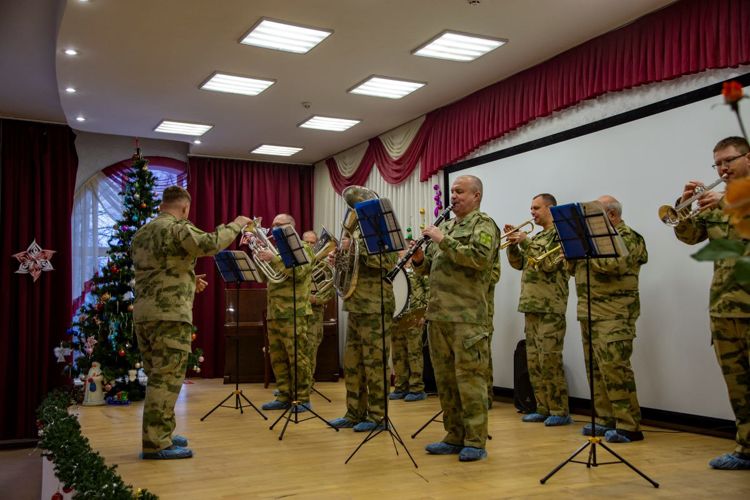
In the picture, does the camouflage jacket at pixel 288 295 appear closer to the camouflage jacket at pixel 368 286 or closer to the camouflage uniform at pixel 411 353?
the camouflage jacket at pixel 368 286

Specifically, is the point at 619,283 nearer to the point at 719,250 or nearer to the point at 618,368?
the point at 618,368

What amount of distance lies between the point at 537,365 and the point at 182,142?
24.4 feet

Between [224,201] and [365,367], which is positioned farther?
[224,201]

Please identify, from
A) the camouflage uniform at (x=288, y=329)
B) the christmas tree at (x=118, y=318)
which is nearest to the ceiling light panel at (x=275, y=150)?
the christmas tree at (x=118, y=318)

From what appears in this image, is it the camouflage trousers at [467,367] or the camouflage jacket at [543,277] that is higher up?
the camouflage jacket at [543,277]

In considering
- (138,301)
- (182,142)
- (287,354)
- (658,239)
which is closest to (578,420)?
(658,239)

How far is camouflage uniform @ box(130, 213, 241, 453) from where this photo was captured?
4266 millimetres

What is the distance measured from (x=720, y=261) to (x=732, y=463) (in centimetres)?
119

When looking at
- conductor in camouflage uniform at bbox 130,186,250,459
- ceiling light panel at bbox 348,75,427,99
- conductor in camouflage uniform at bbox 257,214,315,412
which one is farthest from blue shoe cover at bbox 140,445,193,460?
ceiling light panel at bbox 348,75,427,99

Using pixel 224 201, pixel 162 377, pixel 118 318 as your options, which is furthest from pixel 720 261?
pixel 224 201

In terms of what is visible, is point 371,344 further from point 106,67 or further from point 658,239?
point 106,67

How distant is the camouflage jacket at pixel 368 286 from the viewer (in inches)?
194

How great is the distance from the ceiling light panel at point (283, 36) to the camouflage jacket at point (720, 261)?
3574 mm

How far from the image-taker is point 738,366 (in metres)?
3.77
